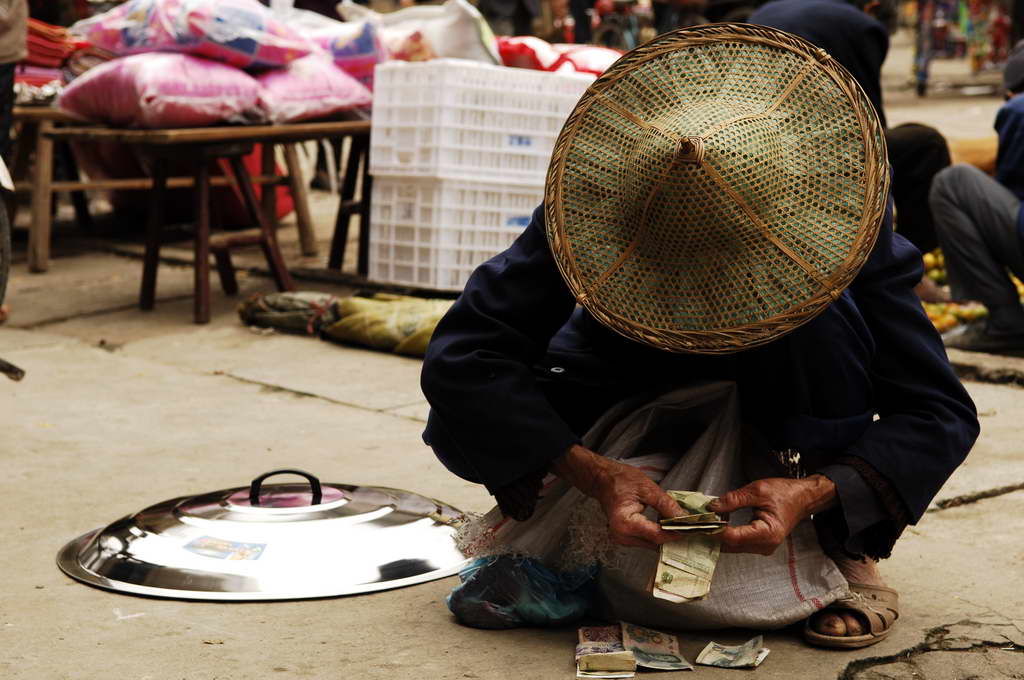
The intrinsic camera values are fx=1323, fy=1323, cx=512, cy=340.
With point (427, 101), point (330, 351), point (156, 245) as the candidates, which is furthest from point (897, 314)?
point (156, 245)

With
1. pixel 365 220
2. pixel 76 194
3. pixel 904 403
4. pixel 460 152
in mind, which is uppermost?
pixel 904 403

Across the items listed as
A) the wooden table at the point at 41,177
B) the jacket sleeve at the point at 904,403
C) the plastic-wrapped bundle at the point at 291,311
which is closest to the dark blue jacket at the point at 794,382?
the jacket sleeve at the point at 904,403

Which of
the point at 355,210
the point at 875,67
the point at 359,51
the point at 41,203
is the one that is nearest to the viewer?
the point at 875,67

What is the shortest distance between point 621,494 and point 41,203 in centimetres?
491

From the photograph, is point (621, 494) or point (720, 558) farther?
point (720, 558)

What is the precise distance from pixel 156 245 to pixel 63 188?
120 cm

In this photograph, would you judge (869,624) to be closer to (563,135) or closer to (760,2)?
(563,135)

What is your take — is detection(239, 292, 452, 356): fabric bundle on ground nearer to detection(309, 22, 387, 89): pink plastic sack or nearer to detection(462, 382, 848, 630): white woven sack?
detection(309, 22, 387, 89): pink plastic sack

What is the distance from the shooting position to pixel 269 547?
2617 mm

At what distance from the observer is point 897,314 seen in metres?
2.23

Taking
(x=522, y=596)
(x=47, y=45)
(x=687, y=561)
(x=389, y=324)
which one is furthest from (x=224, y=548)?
(x=47, y=45)

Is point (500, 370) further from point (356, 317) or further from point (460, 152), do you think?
point (460, 152)

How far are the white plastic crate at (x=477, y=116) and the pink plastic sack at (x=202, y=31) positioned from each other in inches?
21.0

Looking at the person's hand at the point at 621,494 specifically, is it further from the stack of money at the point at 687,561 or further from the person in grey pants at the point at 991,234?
the person in grey pants at the point at 991,234
